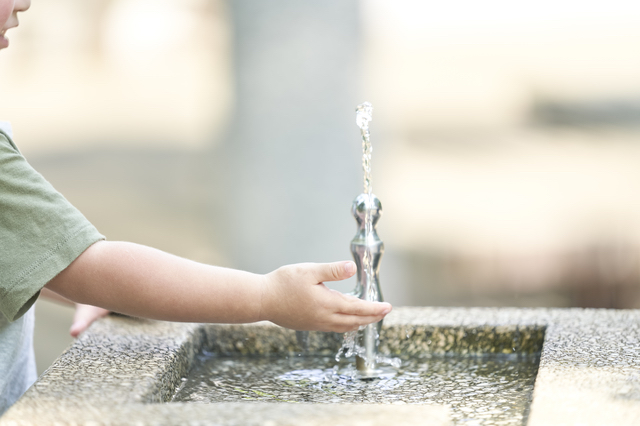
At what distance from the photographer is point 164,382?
496 mm

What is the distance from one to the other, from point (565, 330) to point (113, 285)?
35cm

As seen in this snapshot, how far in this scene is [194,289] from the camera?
0.49 meters

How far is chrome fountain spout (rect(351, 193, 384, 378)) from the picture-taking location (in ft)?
1.88

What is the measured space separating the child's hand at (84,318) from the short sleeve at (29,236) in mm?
160

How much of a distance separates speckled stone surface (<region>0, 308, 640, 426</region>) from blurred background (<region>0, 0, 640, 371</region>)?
2.09 metres

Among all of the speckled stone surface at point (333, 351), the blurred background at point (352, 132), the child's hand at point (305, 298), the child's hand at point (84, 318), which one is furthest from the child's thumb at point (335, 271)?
the blurred background at point (352, 132)

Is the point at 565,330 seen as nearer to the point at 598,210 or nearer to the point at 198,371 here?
the point at 198,371

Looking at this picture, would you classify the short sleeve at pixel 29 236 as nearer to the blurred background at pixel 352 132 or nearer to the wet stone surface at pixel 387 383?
the wet stone surface at pixel 387 383

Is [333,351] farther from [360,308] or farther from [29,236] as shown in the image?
[29,236]

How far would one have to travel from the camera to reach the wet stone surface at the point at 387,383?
0.49 meters

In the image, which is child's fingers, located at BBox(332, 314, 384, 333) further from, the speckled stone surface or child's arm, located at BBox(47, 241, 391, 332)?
the speckled stone surface

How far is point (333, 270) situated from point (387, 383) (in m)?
0.11

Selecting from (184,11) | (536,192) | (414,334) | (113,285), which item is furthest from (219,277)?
(184,11)

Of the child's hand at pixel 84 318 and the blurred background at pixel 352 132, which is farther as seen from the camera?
the blurred background at pixel 352 132
